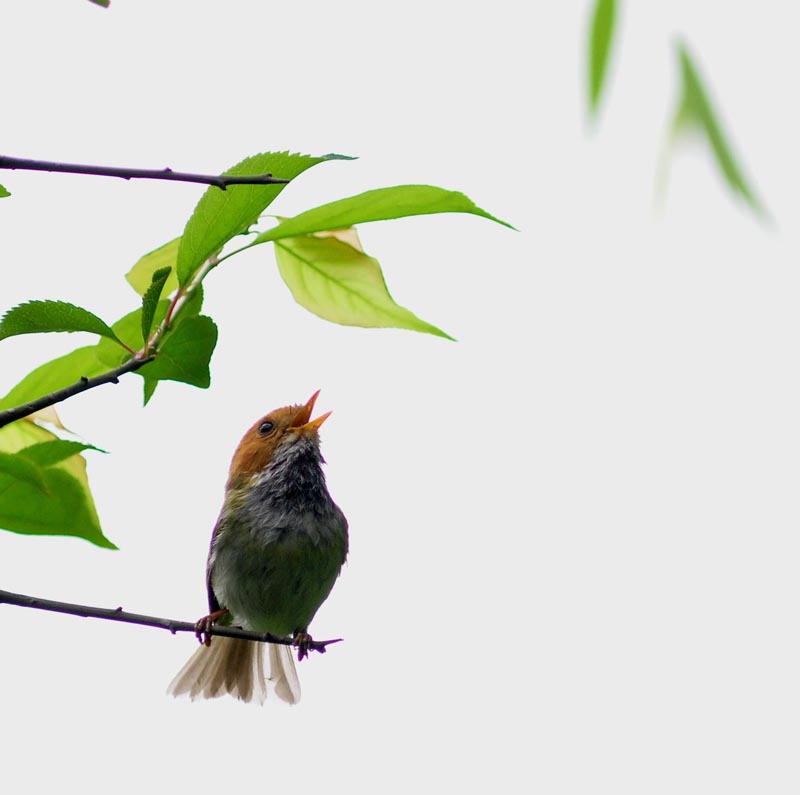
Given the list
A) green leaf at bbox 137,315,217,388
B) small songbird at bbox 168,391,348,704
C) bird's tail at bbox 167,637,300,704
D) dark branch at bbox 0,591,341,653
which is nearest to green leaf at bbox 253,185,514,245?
green leaf at bbox 137,315,217,388

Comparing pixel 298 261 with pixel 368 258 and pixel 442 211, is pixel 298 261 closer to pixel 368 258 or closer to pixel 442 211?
pixel 368 258

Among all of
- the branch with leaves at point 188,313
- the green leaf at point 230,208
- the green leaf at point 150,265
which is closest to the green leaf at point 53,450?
the branch with leaves at point 188,313

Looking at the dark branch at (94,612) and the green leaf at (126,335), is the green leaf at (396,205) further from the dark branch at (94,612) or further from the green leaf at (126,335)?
the dark branch at (94,612)

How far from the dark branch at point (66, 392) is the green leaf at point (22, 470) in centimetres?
13

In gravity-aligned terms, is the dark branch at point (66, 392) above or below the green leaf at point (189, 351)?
below

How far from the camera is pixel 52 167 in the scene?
3.52 ft

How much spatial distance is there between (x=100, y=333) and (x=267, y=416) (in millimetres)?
2788

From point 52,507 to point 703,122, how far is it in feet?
3.39

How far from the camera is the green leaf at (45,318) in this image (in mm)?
1417

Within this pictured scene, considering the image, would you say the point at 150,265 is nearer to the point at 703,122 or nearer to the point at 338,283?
the point at 338,283

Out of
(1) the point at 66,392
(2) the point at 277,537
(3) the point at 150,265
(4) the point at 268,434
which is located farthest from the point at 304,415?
(1) the point at 66,392

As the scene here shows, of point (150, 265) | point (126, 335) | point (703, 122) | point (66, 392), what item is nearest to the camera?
point (703, 122)

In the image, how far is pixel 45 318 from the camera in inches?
56.3

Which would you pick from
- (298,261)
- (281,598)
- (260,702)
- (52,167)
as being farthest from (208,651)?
(52,167)
